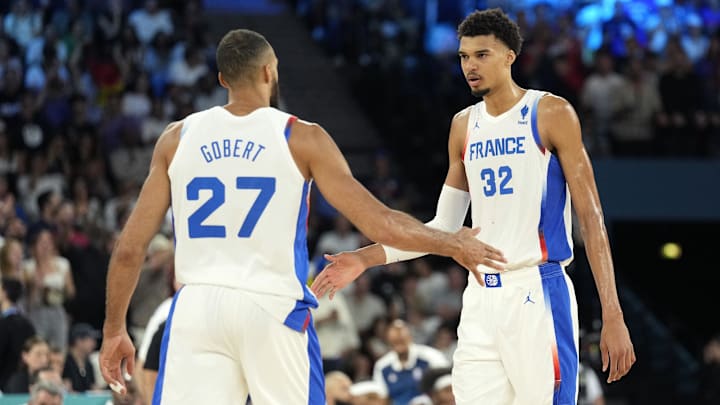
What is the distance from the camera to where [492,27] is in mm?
6816

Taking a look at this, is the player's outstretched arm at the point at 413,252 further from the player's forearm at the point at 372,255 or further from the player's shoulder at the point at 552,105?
the player's shoulder at the point at 552,105

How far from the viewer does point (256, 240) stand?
5711 mm

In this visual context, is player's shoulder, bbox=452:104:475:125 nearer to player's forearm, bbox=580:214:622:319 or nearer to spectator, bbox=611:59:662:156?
player's forearm, bbox=580:214:622:319

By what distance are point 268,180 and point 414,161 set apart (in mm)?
12938

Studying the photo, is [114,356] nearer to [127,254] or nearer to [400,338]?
[127,254]

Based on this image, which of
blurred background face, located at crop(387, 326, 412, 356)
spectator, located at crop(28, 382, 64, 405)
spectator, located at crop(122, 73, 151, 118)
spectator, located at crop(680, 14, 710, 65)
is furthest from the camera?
spectator, located at crop(680, 14, 710, 65)

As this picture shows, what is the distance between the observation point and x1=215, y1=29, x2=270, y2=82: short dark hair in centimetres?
592

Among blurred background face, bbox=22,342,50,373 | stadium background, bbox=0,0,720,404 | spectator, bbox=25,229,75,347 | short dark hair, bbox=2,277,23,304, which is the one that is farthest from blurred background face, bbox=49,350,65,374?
stadium background, bbox=0,0,720,404

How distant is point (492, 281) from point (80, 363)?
604cm

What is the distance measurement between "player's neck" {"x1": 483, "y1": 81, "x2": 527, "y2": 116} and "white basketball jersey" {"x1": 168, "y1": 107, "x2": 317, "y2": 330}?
4.73 feet

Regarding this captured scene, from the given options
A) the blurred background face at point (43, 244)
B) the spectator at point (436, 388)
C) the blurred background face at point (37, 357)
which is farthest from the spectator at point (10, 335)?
the spectator at point (436, 388)

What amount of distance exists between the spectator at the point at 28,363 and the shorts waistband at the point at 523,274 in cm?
475

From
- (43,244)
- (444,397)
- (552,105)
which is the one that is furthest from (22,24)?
(552,105)

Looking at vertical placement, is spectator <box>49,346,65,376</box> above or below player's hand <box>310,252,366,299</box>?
below
